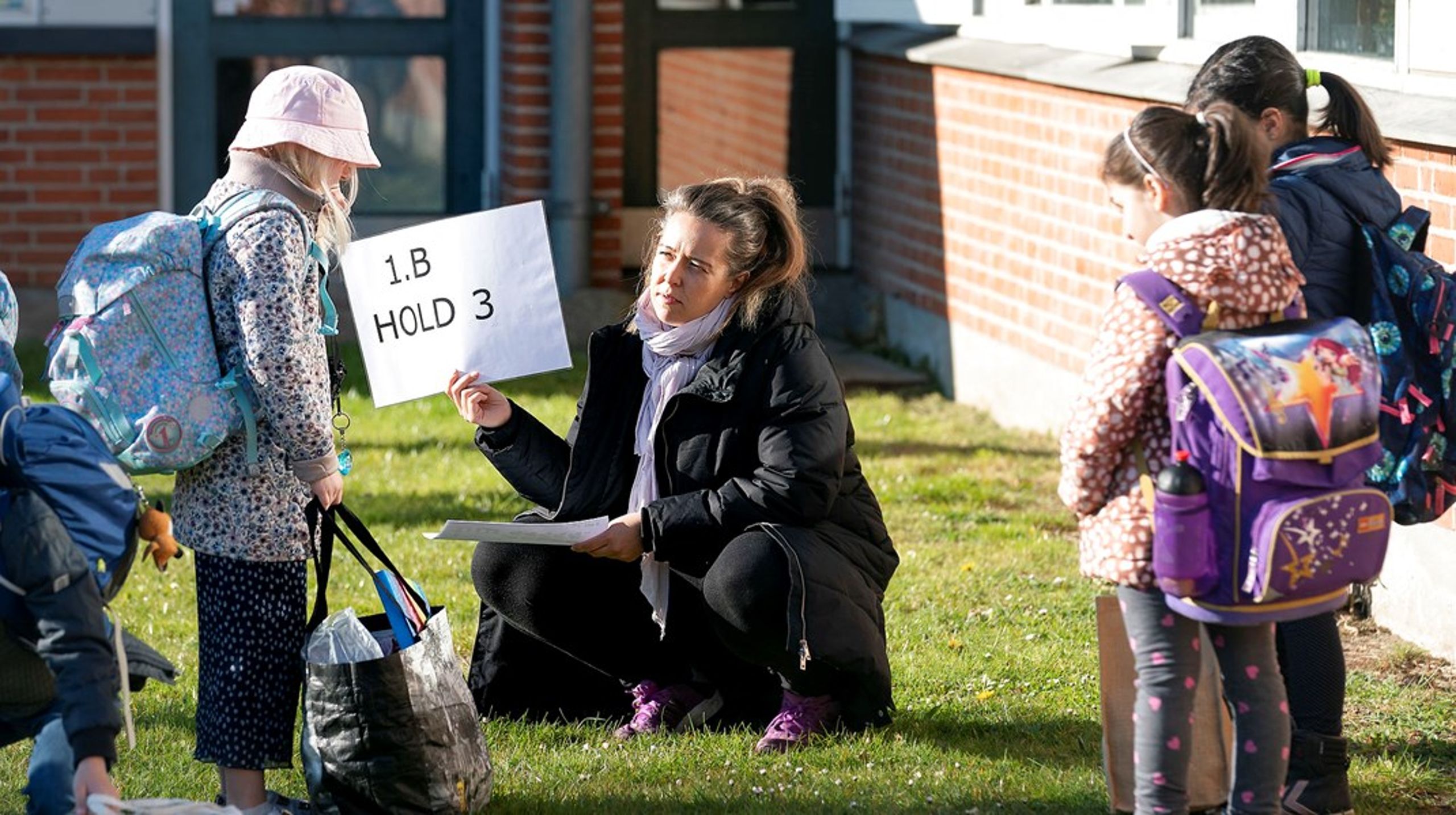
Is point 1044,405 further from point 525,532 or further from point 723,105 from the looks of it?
point 525,532

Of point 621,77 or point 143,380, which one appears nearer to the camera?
point 143,380

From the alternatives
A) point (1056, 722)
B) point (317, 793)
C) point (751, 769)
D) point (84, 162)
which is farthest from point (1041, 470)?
point (84, 162)

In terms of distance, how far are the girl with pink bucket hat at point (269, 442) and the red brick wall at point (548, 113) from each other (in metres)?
6.94

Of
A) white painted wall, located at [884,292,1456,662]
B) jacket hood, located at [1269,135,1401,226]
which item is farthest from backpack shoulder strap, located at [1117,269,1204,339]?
white painted wall, located at [884,292,1456,662]

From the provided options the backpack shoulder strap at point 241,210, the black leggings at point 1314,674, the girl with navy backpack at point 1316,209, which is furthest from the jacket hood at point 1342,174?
the backpack shoulder strap at point 241,210

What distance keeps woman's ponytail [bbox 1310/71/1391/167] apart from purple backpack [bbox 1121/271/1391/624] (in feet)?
3.65

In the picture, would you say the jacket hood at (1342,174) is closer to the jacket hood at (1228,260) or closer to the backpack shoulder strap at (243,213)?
the jacket hood at (1228,260)

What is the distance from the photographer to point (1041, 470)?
8398 millimetres

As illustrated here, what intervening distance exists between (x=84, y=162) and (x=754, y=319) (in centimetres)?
768

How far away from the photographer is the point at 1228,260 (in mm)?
3547

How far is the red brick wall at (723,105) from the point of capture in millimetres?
11641

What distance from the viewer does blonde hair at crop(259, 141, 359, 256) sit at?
4172 millimetres

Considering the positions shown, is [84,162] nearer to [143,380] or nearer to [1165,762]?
[143,380]

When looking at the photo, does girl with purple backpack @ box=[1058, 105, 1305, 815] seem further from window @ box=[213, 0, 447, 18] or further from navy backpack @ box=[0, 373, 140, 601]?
window @ box=[213, 0, 447, 18]
